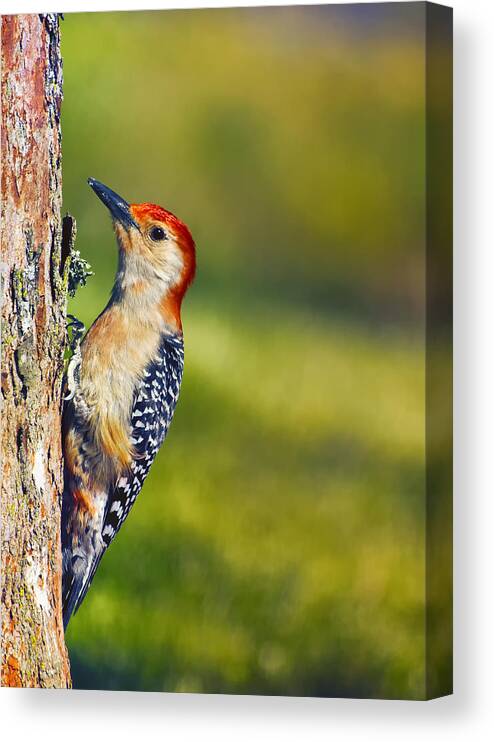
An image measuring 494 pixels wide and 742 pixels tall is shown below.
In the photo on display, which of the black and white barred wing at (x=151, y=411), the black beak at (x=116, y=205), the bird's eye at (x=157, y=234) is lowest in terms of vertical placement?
the black and white barred wing at (x=151, y=411)

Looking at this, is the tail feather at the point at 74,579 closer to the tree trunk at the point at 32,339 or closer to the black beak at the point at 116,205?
the tree trunk at the point at 32,339

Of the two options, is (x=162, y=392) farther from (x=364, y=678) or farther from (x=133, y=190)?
(x=364, y=678)

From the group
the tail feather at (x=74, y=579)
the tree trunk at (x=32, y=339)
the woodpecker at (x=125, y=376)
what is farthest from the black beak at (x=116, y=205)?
the tail feather at (x=74, y=579)

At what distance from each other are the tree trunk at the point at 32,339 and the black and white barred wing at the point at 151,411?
0.71 ft

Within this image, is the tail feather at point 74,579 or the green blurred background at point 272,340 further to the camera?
the tail feather at point 74,579

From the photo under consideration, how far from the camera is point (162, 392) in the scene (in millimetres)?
3877

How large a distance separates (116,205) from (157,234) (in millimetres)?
150

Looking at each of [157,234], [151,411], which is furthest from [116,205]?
[151,411]

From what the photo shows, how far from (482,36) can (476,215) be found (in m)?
0.49

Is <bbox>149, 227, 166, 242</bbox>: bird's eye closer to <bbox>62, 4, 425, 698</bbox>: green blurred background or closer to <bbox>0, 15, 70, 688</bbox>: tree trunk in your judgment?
<bbox>62, 4, 425, 698</bbox>: green blurred background

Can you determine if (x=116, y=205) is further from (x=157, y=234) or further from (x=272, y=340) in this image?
(x=272, y=340)

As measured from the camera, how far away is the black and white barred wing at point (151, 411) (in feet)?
12.7

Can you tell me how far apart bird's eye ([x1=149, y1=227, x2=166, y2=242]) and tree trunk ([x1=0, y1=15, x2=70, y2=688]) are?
0.28m

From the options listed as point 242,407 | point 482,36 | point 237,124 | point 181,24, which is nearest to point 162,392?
point 242,407
